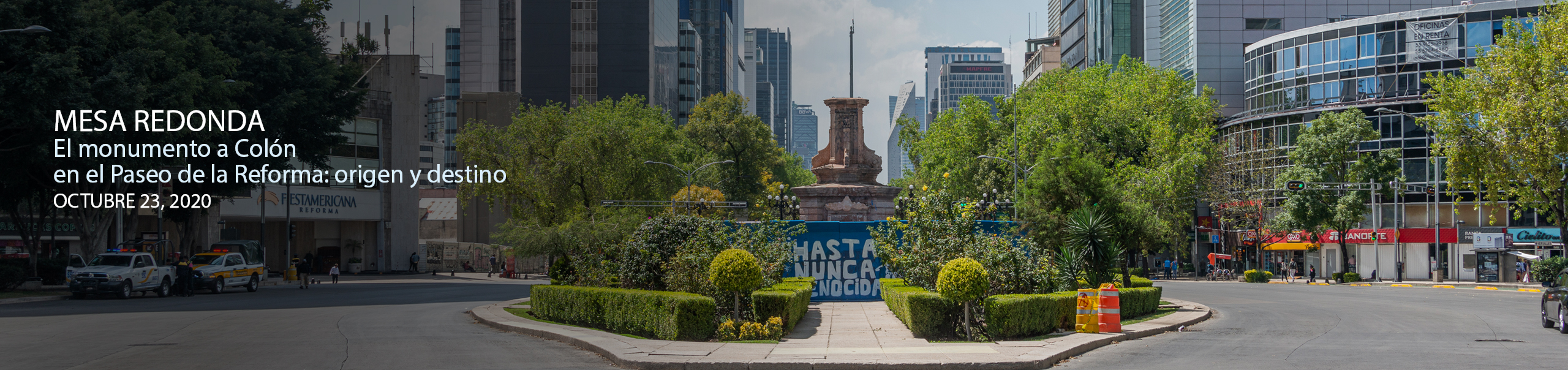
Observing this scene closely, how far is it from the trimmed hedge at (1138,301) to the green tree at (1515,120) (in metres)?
21.5

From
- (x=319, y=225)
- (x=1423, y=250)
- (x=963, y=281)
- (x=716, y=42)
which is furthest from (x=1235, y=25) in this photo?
(x=716, y=42)

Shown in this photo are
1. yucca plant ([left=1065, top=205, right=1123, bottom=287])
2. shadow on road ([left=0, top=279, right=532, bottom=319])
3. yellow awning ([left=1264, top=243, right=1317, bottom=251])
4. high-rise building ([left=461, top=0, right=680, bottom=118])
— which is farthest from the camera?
high-rise building ([left=461, top=0, right=680, bottom=118])

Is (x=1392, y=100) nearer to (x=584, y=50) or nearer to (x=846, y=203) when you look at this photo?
(x=846, y=203)

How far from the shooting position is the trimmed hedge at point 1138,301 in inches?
886

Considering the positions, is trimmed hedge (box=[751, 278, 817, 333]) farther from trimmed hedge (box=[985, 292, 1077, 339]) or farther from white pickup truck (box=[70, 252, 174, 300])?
white pickup truck (box=[70, 252, 174, 300])

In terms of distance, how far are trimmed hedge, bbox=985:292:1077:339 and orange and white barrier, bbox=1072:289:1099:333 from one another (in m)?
0.27

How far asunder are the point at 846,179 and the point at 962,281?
832 inches

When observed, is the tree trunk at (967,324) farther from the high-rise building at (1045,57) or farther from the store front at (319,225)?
the high-rise building at (1045,57)

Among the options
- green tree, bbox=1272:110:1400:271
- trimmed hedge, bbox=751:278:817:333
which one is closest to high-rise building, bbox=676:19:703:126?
green tree, bbox=1272:110:1400:271

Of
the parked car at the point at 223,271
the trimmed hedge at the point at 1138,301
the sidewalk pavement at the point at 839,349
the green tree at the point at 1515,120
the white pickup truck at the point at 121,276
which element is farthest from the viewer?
the parked car at the point at 223,271

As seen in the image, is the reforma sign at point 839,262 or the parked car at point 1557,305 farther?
the reforma sign at point 839,262

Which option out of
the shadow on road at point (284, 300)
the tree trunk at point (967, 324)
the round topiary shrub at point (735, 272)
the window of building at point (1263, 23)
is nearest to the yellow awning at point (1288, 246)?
the window of building at point (1263, 23)

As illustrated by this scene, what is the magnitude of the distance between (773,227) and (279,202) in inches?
1794

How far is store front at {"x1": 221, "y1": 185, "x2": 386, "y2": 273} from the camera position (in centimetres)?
6022
